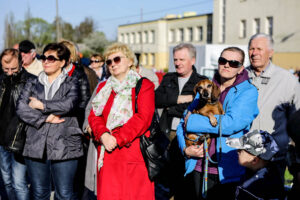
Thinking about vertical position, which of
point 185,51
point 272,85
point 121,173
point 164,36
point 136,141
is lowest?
point 121,173

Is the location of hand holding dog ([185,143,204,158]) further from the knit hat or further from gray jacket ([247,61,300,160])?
the knit hat

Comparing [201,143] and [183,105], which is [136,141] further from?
[183,105]

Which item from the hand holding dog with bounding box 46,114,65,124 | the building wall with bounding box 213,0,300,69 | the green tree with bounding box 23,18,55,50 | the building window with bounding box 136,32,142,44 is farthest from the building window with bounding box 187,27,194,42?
the hand holding dog with bounding box 46,114,65,124

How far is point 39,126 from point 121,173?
3.88 feet

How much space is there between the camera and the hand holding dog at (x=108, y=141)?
11.5 ft

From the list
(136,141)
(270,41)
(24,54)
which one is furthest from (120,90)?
(24,54)

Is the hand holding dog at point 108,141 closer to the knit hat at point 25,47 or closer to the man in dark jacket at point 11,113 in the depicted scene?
the man in dark jacket at point 11,113

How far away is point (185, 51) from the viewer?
4.53 metres

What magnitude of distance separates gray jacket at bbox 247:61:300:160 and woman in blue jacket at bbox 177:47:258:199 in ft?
1.86

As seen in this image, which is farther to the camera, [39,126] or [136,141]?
[39,126]

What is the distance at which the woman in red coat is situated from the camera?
3564 mm

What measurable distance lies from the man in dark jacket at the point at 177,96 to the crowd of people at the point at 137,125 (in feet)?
0.05

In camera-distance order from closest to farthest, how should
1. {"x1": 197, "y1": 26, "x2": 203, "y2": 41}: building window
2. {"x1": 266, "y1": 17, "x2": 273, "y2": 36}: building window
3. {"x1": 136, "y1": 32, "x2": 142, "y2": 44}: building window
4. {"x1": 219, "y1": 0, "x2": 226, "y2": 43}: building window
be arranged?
{"x1": 266, "y1": 17, "x2": 273, "y2": 36}: building window
{"x1": 219, "y1": 0, "x2": 226, "y2": 43}: building window
{"x1": 197, "y1": 26, "x2": 203, "y2": 41}: building window
{"x1": 136, "y1": 32, "x2": 142, "y2": 44}: building window

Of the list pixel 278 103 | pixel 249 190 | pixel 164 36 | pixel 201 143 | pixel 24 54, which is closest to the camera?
pixel 249 190
